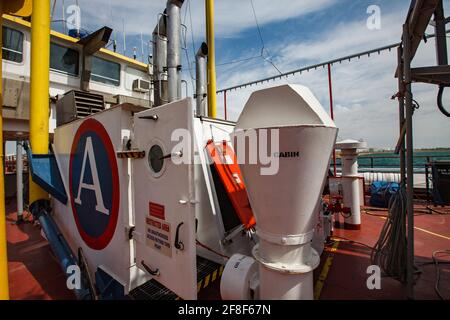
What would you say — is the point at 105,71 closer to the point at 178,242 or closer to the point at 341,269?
the point at 178,242

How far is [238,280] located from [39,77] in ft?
14.9

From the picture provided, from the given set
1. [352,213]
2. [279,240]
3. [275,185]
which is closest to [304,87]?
[275,185]

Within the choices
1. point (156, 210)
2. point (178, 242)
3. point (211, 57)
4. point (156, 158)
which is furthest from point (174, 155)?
point (211, 57)

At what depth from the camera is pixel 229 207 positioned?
3.21 meters

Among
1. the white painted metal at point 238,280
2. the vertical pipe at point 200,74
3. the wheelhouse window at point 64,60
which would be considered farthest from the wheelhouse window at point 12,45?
the white painted metal at point 238,280

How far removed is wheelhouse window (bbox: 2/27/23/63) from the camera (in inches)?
243

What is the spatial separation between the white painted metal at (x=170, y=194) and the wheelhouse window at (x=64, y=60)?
288 inches

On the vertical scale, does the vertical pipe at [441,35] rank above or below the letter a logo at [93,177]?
above

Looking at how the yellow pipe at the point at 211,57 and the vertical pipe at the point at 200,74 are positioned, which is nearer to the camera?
the vertical pipe at the point at 200,74

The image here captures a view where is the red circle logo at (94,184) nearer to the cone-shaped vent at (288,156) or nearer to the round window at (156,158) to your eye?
the round window at (156,158)

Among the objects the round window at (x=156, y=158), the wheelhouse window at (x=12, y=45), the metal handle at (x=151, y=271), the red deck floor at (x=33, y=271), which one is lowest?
the red deck floor at (x=33, y=271)

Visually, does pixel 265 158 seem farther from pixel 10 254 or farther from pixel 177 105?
pixel 10 254

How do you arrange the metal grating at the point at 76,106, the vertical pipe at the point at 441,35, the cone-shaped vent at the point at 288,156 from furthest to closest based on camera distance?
the metal grating at the point at 76,106, the vertical pipe at the point at 441,35, the cone-shaped vent at the point at 288,156

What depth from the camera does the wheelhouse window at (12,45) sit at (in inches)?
243
